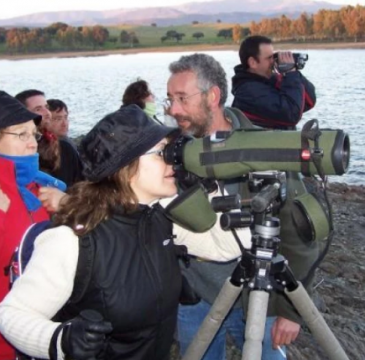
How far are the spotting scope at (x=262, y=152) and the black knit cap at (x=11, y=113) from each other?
4.65ft

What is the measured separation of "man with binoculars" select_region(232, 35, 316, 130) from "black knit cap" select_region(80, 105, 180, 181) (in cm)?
164

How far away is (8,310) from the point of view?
1.88 meters

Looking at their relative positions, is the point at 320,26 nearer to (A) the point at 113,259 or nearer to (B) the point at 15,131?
(B) the point at 15,131

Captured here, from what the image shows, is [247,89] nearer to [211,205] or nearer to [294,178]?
[294,178]

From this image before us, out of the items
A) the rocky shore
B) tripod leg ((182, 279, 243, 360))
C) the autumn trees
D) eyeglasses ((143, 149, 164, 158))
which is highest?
the autumn trees

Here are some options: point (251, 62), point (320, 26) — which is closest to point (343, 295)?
point (251, 62)

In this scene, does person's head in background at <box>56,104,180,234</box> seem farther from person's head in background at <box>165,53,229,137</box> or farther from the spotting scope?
person's head in background at <box>165,53,229,137</box>

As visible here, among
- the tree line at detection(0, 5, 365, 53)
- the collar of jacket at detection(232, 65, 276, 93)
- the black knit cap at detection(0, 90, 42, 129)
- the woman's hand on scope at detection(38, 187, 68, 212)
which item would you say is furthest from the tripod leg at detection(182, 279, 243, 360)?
the tree line at detection(0, 5, 365, 53)

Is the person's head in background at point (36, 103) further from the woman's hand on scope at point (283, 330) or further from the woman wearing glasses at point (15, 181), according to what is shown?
the woman's hand on scope at point (283, 330)

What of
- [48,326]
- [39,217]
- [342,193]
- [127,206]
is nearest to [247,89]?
[39,217]

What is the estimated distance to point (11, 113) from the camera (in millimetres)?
3221

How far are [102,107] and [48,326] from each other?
3424 centimetres

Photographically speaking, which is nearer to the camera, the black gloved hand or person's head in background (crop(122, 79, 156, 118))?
the black gloved hand

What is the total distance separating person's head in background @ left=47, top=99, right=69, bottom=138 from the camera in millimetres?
5047
